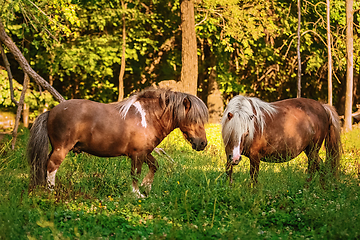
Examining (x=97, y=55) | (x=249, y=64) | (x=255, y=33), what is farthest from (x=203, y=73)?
(x=97, y=55)

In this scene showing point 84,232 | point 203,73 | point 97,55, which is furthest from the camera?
point 203,73

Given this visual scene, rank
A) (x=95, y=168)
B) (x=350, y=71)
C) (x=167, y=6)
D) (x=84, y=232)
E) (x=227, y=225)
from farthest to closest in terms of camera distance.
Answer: (x=167, y=6)
(x=350, y=71)
(x=95, y=168)
(x=227, y=225)
(x=84, y=232)

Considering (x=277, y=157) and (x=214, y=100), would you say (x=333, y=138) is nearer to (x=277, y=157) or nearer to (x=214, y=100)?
(x=277, y=157)

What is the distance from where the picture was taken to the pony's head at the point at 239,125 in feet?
20.2

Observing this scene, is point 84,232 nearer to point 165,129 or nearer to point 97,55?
point 165,129

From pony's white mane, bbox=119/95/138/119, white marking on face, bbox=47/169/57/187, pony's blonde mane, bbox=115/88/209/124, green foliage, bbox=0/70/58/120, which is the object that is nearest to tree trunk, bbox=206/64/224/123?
green foliage, bbox=0/70/58/120

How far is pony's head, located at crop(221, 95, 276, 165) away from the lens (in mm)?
6152

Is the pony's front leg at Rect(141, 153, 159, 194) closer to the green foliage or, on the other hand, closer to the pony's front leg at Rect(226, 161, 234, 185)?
the pony's front leg at Rect(226, 161, 234, 185)

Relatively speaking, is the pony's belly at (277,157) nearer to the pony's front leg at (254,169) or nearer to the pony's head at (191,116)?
the pony's front leg at (254,169)

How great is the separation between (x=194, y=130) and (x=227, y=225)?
6.28 feet

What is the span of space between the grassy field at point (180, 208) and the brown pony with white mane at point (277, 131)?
0.36 meters

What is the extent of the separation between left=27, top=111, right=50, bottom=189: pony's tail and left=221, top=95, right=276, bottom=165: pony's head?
9.10ft

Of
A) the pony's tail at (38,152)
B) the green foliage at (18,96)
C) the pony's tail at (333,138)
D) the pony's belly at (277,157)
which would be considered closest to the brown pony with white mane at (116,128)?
the pony's tail at (38,152)

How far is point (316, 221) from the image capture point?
4.86 m
